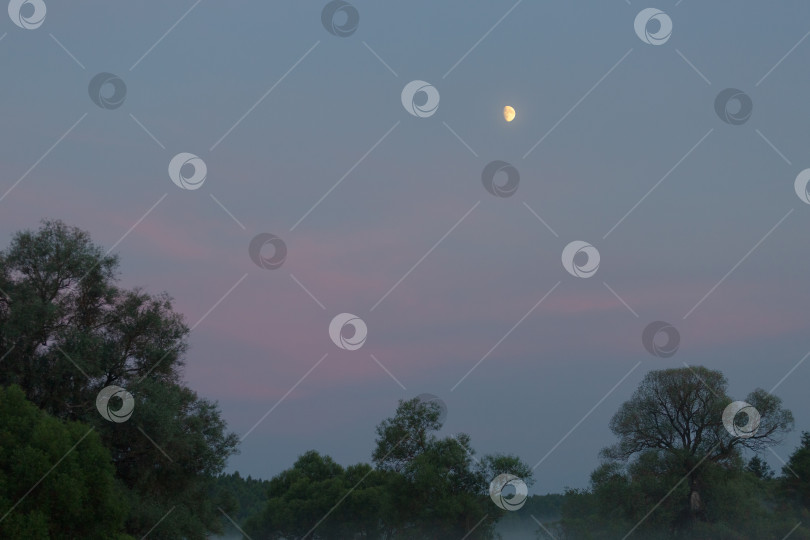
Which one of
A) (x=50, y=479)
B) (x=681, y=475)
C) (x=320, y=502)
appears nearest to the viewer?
(x=50, y=479)

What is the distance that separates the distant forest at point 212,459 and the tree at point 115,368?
0.26 feet

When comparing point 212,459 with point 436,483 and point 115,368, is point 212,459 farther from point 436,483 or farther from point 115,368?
point 436,483

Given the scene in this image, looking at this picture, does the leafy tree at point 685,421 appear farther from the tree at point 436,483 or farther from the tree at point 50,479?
the tree at point 50,479

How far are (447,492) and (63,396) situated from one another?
3261 centimetres

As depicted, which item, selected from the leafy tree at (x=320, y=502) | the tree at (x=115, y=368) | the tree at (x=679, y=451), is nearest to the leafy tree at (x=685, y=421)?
the tree at (x=679, y=451)

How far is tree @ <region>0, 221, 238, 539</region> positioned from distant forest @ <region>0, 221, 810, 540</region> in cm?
8

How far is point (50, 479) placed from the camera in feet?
113

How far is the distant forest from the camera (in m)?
35.7

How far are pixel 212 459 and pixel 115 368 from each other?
271 inches

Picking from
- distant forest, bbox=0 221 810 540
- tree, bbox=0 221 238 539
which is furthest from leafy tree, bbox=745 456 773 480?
tree, bbox=0 221 238 539

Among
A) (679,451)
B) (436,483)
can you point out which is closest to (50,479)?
(436,483)

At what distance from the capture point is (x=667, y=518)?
6372 centimetres

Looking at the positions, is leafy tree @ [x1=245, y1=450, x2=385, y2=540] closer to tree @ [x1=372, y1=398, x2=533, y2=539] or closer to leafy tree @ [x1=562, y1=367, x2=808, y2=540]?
tree @ [x1=372, y1=398, x2=533, y2=539]

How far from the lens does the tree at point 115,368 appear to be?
41094 mm
